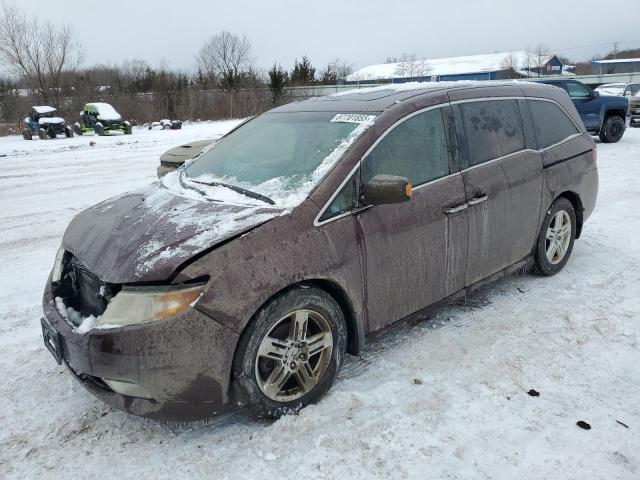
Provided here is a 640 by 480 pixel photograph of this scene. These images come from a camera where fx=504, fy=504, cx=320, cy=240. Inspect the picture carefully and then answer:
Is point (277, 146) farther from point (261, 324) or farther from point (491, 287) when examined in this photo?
point (491, 287)

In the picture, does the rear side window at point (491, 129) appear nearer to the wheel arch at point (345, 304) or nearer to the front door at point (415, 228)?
the front door at point (415, 228)

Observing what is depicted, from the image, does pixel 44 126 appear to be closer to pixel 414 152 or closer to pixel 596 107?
pixel 596 107

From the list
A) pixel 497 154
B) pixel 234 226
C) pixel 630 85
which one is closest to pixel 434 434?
pixel 234 226

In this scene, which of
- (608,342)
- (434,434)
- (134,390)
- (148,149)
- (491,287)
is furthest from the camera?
(148,149)

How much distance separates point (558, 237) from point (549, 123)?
1.02m

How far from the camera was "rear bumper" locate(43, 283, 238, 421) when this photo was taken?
2.31 metres

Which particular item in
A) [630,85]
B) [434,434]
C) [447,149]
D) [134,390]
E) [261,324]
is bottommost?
[434,434]

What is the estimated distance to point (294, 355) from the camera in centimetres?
270

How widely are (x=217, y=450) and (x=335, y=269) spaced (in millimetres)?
1105

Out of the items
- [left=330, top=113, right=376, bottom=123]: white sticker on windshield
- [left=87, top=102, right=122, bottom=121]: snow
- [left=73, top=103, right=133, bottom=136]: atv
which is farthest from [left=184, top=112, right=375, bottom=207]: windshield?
[left=87, top=102, right=122, bottom=121]: snow

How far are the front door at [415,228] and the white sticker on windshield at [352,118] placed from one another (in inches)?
6.9

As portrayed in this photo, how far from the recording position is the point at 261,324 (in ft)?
8.22

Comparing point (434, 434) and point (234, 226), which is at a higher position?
point (234, 226)

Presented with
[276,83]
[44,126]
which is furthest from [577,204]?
[276,83]
